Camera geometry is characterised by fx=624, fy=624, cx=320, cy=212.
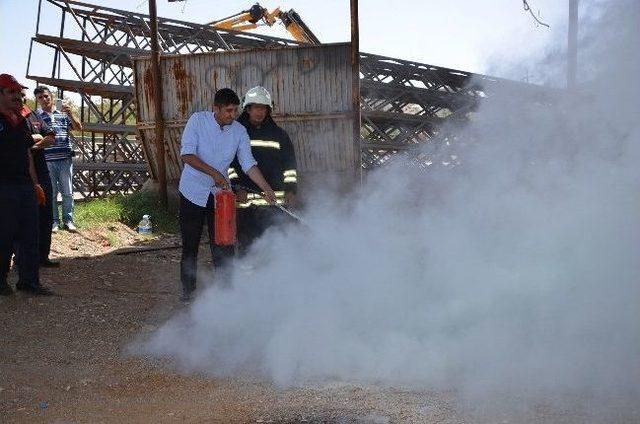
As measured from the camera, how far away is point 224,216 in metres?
4.66

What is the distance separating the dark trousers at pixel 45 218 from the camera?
243 inches

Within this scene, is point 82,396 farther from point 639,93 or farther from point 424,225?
point 639,93

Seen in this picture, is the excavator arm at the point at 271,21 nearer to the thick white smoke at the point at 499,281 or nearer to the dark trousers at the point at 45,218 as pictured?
the dark trousers at the point at 45,218

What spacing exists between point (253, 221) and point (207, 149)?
74 centimetres

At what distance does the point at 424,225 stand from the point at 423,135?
8.17 metres

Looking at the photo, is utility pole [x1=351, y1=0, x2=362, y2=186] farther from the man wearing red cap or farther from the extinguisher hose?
the man wearing red cap

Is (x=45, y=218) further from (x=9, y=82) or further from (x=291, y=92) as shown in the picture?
(x=291, y=92)

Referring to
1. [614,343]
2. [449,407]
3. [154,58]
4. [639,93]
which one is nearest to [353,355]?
[449,407]

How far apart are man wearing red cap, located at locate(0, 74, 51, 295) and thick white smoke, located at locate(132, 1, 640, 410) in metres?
1.59

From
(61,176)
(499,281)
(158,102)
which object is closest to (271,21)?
(158,102)

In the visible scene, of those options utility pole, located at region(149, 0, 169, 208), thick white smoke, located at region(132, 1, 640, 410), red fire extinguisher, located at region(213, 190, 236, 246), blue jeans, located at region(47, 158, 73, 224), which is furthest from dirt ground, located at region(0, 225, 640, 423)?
utility pole, located at region(149, 0, 169, 208)

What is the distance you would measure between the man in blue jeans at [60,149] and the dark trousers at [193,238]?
2641mm

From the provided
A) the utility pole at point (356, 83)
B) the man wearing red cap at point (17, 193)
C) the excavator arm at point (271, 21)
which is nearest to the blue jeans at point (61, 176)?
the man wearing red cap at point (17, 193)

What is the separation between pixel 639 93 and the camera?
11.7ft
